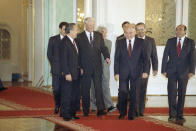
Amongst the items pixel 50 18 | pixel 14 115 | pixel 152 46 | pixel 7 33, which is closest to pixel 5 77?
pixel 7 33

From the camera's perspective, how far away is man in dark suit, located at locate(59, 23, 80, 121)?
19.6 feet

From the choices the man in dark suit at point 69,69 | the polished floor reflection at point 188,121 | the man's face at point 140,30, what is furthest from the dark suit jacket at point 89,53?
the polished floor reflection at point 188,121

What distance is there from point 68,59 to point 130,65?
1.03m

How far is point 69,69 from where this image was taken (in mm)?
6023

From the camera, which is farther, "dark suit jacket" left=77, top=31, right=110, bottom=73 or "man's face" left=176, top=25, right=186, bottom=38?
"dark suit jacket" left=77, top=31, right=110, bottom=73

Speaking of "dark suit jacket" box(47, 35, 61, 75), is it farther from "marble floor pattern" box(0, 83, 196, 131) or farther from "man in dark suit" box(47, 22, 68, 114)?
"marble floor pattern" box(0, 83, 196, 131)

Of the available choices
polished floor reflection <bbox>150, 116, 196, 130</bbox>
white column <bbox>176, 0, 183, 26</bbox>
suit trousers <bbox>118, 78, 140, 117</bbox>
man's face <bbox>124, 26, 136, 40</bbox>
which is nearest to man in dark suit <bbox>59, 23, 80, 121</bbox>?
suit trousers <bbox>118, 78, 140, 117</bbox>

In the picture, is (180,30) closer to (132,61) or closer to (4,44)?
(132,61)

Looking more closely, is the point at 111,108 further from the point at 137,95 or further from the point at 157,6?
the point at 157,6

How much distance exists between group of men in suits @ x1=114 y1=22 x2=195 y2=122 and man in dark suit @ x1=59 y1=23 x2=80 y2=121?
2.35ft

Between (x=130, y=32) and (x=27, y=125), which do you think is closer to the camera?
(x=27, y=125)

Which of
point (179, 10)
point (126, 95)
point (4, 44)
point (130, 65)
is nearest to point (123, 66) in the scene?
point (130, 65)

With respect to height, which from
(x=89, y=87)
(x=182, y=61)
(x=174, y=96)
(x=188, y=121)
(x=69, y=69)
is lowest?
(x=188, y=121)

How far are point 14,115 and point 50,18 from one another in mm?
5721
